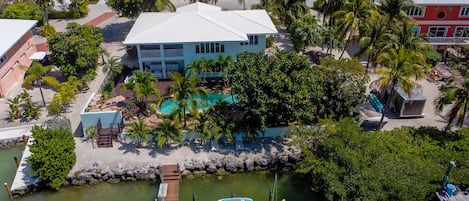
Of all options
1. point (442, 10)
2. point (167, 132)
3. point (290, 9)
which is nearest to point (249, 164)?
point (167, 132)

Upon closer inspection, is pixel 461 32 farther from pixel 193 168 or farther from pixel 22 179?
pixel 22 179

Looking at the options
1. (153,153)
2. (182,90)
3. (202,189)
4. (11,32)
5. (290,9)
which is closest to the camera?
(202,189)

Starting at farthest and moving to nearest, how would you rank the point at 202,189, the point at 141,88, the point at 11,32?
1. the point at 11,32
2. the point at 141,88
3. the point at 202,189

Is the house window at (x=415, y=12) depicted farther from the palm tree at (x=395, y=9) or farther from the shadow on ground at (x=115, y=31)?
the shadow on ground at (x=115, y=31)

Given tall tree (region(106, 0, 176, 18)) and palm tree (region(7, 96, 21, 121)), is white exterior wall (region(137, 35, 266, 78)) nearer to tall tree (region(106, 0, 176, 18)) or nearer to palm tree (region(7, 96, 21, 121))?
tall tree (region(106, 0, 176, 18))

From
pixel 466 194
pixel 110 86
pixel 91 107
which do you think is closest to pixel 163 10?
pixel 110 86

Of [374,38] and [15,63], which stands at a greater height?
[374,38]
